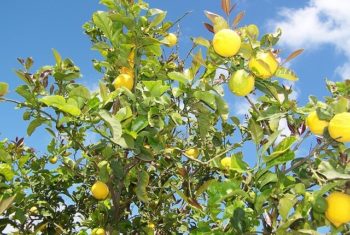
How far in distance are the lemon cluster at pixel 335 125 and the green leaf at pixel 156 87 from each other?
0.80 meters

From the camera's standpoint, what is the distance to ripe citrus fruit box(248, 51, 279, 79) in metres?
2.14

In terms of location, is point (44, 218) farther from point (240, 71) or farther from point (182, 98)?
point (240, 71)

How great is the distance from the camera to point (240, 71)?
220 centimetres

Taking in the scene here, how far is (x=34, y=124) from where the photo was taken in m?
2.82

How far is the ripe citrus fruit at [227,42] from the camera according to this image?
216 cm

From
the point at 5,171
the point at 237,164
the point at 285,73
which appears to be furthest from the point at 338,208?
the point at 5,171

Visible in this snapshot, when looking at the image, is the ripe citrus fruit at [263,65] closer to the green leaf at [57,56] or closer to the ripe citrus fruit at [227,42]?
the ripe citrus fruit at [227,42]

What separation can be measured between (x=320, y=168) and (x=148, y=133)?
0.95 metres

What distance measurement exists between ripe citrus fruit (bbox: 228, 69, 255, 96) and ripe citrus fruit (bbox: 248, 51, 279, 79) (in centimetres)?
4

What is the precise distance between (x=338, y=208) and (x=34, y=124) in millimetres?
1867

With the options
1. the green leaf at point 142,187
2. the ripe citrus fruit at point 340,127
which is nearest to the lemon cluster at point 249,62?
the ripe citrus fruit at point 340,127

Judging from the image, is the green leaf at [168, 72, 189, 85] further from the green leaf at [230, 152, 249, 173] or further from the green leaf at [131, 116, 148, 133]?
the green leaf at [230, 152, 249, 173]

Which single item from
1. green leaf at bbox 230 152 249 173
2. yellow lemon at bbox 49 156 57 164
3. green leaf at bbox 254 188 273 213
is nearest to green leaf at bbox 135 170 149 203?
green leaf at bbox 230 152 249 173

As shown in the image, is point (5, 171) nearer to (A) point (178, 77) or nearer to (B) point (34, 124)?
(B) point (34, 124)
